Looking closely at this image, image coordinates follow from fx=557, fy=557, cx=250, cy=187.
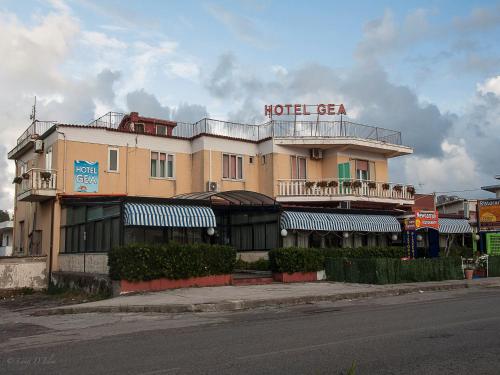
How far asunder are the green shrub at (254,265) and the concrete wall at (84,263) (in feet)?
22.3

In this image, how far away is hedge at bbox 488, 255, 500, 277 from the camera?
2800 cm

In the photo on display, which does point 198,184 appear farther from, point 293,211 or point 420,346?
point 420,346

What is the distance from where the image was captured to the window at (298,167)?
111ft

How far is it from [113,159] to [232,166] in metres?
7.12

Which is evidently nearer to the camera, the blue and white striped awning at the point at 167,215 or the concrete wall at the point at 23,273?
the blue and white striped awning at the point at 167,215

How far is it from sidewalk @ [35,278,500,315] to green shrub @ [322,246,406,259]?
2799 millimetres

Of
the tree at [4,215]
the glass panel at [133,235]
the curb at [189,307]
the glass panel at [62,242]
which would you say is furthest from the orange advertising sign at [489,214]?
the tree at [4,215]

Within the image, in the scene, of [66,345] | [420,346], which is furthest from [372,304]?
[66,345]

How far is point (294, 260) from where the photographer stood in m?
24.5

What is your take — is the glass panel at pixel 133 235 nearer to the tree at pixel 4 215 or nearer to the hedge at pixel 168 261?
the hedge at pixel 168 261

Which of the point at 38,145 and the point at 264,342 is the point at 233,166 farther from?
the point at 264,342

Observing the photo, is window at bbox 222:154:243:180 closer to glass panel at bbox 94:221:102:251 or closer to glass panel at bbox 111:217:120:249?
glass panel at bbox 94:221:102:251

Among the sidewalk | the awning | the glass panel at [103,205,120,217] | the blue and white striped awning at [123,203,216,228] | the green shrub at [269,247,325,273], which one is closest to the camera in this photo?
the sidewalk

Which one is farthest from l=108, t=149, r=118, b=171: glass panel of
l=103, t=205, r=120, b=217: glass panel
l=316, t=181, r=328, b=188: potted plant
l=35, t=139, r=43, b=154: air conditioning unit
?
l=316, t=181, r=328, b=188: potted plant
